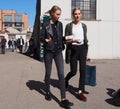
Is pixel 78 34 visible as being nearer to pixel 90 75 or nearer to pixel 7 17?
pixel 90 75

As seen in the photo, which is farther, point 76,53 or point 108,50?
point 108,50

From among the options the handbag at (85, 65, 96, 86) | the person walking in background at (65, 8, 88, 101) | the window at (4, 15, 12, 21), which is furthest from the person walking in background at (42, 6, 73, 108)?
the window at (4, 15, 12, 21)

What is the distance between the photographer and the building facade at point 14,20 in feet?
511

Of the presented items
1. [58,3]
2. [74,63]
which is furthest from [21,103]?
[58,3]

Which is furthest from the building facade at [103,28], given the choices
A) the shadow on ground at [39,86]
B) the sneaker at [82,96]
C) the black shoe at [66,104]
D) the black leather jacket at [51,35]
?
the black shoe at [66,104]

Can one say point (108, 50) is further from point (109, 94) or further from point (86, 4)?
point (109, 94)

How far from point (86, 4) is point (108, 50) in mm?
3325

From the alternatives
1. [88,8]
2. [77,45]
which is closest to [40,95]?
[77,45]

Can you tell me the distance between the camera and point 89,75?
973 cm

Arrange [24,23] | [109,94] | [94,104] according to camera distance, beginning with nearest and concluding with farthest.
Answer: [94,104]
[109,94]
[24,23]

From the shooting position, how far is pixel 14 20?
158000 mm

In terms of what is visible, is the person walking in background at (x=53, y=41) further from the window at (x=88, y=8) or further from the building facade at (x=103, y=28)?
the window at (x=88, y=8)

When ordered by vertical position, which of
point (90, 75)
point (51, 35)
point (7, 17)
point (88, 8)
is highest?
point (7, 17)

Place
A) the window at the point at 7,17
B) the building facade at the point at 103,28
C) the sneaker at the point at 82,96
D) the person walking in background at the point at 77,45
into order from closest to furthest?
the sneaker at the point at 82,96, the person walking in background at the point at 77,45, the building facade at the point at 103,28, the window at the point at 7,17
